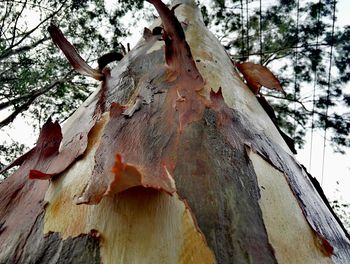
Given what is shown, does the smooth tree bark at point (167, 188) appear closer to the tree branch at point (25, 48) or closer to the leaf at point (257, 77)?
the leaf at point (257, 77)

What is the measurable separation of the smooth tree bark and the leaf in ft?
A: 0.67

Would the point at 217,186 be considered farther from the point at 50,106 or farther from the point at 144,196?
the point at 50,106

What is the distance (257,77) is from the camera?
0.85m

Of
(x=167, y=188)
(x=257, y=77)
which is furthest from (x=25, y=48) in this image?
(x=167, y=188)

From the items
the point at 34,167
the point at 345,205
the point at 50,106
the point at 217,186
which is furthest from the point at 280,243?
the point at 345,205

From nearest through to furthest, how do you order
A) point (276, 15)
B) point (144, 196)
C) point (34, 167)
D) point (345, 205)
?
point (144, 196) → point (34, 167) → point (276, 15) → point (345, 205)

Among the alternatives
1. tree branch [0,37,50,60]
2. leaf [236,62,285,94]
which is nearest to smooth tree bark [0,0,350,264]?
leaf [236,62,285,94]

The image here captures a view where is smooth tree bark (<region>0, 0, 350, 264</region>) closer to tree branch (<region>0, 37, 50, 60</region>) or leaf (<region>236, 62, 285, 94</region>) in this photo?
leaf (<region>236, 62, 285, 94</region>)

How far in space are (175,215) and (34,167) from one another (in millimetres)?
225

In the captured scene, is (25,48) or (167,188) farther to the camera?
(25,48)

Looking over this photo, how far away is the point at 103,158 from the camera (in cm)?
42

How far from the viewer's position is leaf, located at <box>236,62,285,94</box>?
0.83 meters

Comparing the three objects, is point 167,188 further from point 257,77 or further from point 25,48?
point 25,48

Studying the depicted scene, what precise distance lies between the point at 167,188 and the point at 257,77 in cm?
57
